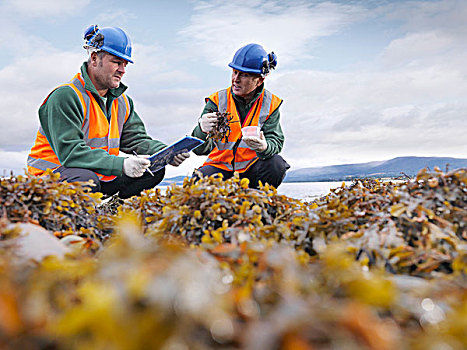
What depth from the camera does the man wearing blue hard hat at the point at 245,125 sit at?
529 cm

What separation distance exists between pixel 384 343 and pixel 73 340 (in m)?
0.63

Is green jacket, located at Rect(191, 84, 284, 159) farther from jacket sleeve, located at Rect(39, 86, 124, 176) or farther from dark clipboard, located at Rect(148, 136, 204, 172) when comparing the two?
jacket sleeve, located at Rect(39, 86, 124, 176)

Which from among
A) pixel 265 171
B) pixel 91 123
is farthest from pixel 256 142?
pixel 91 123

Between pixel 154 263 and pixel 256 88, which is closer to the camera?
pixel 154 263

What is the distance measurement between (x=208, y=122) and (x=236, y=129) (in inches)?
23.5

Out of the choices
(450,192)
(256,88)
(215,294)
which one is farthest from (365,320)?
(256,88)

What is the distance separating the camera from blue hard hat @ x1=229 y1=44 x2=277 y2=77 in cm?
513

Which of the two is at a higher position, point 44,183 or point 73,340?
point 44,183

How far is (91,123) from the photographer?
4.97 metres

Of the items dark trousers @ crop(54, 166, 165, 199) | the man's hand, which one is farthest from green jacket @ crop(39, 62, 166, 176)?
the man's hand

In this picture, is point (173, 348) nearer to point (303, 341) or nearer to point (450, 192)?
point (303, 341)

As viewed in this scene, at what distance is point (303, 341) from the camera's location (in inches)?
30.8

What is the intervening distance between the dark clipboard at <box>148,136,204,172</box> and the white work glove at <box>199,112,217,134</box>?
577 millimetres


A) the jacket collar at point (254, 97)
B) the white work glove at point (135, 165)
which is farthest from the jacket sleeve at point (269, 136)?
the white work glove at point (135, 165)
